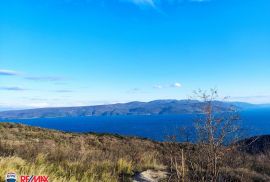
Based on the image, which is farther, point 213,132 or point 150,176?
point 150,176

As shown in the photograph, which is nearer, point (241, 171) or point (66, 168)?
point (66, 168)

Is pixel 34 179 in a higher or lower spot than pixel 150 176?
higher

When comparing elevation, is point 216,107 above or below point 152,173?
above

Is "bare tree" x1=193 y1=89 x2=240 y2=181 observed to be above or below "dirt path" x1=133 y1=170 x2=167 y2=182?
above

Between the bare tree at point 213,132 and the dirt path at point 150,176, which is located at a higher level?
the bare tree at point 213,132

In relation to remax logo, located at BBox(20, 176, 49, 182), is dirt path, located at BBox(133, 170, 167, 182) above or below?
below

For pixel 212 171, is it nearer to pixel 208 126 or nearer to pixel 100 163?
pixel 208 126

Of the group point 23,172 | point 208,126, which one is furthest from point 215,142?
point 23,172

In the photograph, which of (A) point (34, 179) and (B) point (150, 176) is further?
(B) point (150, 176)

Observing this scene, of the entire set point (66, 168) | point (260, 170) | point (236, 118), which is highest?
point (236, 118)

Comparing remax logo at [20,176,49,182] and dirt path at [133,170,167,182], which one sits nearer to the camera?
remax logo at [20,176,49,182]

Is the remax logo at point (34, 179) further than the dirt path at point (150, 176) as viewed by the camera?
No

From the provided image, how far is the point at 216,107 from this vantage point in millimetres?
8328

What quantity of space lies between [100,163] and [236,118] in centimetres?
431
